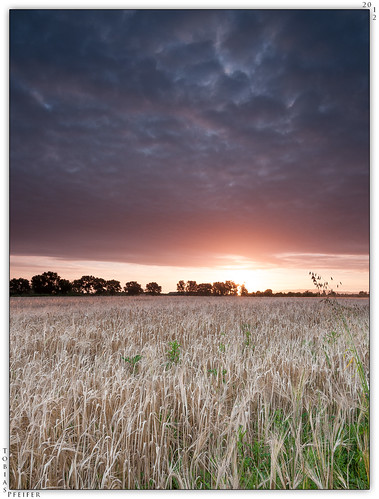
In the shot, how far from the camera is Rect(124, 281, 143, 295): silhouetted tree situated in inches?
967

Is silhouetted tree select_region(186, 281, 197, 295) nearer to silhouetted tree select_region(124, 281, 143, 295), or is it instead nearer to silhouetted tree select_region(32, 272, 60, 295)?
silhouetted tree select_region(124, 281, 143, 295)

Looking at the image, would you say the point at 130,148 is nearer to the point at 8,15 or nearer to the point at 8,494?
the point at 8,15

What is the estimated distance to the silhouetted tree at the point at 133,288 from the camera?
2456 centimetres

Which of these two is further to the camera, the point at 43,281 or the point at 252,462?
the point at 43,281

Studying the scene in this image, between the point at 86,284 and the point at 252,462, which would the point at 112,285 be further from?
the point at 252,462

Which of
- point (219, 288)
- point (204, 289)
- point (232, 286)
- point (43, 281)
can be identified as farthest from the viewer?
point (204, 289)

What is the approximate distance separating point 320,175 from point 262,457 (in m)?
2.82

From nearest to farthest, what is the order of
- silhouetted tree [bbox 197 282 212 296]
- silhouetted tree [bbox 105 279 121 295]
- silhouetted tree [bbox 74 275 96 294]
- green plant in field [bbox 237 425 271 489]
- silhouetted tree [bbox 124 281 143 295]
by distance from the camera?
green plant in field [bbox 237 425 271 489]
silhouetted tree [bbox 74 275 96 294]
silhouetted tree [bbox 105 279 121 295]
silhouetted tree [bbox 124 281 143 295]
silhouetted tree [bbox 197 282 212 296]

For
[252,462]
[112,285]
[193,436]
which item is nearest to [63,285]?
[112,285]

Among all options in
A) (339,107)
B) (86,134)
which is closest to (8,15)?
(86,134)

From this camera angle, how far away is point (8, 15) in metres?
3.54

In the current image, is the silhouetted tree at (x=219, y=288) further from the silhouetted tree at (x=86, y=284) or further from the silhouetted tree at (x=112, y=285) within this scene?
the silhouetted tree at (x=86, y=284)

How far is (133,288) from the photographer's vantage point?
25375mm

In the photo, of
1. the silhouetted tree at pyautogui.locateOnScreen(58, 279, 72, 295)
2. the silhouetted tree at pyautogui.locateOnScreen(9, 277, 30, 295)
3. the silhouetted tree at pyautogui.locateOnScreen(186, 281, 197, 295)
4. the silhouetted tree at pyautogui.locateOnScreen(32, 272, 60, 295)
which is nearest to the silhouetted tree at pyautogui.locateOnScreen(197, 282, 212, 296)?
the silhouetted tree at pyautogui.locateOnScreen(186, 281, 197, 295)
